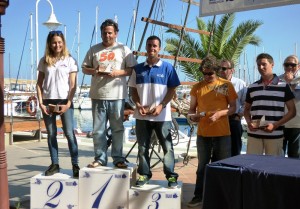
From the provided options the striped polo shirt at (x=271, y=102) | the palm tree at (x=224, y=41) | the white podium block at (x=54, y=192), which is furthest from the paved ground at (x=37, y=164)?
the palm tree at (x=224, y=41)

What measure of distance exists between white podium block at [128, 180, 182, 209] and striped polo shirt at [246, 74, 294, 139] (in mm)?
1118

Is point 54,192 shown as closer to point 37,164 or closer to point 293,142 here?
point 293,142

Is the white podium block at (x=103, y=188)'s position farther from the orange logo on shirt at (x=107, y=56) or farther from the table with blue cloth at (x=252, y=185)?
the table with blue cloth at (x=252, y=185)

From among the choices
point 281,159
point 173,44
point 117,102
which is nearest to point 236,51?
point 173,44

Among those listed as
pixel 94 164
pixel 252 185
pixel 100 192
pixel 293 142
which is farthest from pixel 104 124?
pixel 252 185

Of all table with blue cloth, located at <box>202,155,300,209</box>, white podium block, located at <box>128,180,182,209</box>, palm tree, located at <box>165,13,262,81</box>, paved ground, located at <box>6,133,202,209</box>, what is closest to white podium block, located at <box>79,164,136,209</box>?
white podium block, located at <box>128,180,182,209</box>

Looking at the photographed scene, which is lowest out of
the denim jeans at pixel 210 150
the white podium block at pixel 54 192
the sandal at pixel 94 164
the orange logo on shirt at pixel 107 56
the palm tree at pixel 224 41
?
the white podium block at pixel 54 192

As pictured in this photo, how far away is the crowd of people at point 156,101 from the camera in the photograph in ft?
13.3

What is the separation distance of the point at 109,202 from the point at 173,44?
496 inches

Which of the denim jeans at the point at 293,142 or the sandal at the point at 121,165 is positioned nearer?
the sandal at the point at 121,165

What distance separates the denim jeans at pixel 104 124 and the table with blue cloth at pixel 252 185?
219 cm

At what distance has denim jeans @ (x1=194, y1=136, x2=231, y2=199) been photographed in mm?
4277

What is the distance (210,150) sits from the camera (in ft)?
14.4

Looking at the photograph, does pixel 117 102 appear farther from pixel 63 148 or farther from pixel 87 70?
pixel 63 148
